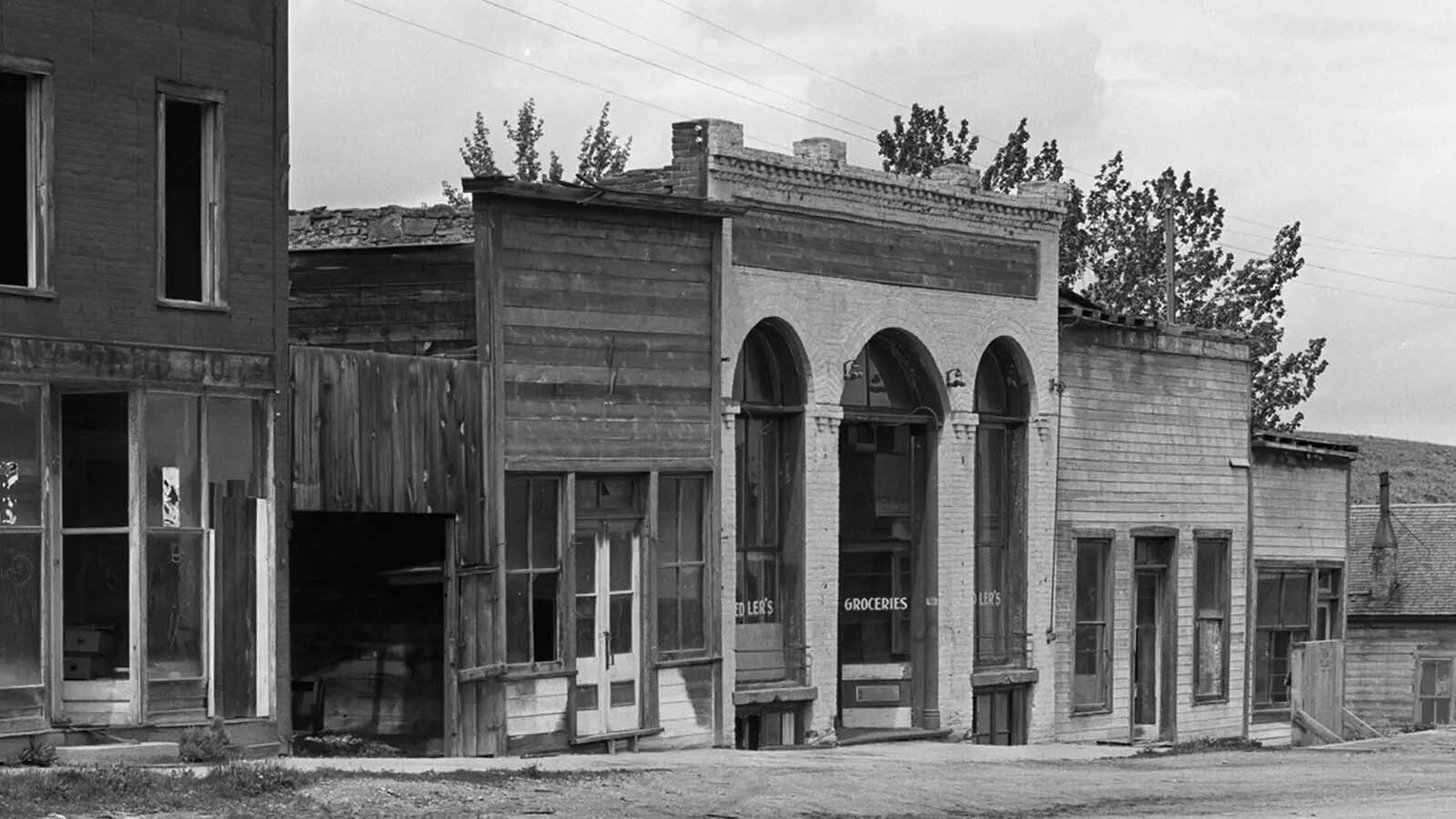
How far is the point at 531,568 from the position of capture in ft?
79.9

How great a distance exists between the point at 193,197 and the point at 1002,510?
14183 mm

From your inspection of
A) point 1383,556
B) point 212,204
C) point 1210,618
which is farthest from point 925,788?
point 1383,556

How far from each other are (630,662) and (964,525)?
6.37m

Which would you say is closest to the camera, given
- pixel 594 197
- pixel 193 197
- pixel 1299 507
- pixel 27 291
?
pixel 27 291

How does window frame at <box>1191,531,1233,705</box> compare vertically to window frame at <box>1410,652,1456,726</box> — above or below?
above

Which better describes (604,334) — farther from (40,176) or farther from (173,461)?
(40,176)

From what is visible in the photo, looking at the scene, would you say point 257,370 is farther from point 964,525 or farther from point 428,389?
point 964,525

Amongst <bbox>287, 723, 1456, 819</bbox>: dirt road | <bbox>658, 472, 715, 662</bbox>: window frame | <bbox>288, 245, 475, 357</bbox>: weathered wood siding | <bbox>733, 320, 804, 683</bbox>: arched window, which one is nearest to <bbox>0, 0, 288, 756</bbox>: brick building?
<bbox>287, 723, 1456, 819</bbox>: dirt road

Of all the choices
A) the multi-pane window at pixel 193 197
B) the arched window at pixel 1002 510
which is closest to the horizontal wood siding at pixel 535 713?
the multi-pane window at pixel 193 197

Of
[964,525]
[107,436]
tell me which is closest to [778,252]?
[964,525]

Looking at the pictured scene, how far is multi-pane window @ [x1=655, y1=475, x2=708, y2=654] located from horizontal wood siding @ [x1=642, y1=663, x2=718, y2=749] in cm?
26

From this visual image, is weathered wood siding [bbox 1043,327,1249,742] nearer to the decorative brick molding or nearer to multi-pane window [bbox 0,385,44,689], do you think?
the decorative brick molding

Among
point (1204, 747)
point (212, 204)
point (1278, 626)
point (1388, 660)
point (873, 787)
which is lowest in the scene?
point (1388, 660)

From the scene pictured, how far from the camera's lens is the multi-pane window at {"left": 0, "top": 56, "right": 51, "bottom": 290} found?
1894 cm
